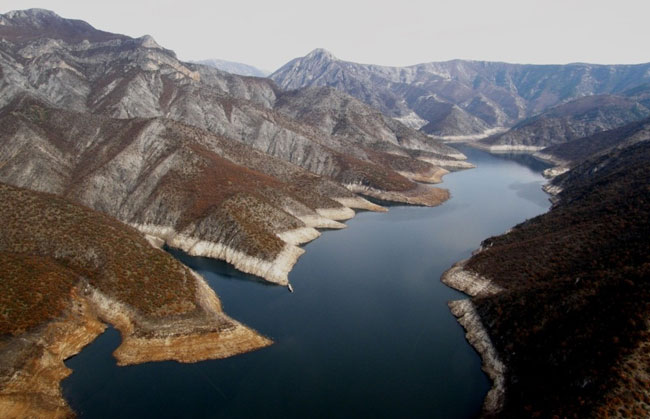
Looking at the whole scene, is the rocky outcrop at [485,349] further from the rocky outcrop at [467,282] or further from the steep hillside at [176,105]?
the steep hillside at [176,105]

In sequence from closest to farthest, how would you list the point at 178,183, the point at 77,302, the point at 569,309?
the point at 569,309, the point at 77,302, the point at 178,183

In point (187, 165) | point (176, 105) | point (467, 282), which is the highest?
point (176, 105)

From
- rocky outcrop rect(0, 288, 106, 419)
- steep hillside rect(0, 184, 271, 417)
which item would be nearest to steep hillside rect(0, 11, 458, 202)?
steep hillside rect(0, 184, 271, 417)

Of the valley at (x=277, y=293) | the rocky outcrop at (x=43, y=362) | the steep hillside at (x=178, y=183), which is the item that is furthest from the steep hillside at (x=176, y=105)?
the rocky outcrop at (x=43, y=362)

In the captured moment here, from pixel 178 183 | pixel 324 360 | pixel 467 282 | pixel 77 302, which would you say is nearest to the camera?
pixel 324 360

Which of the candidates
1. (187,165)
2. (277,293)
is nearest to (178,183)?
(187,165)

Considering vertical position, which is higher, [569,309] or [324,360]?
[569,309]

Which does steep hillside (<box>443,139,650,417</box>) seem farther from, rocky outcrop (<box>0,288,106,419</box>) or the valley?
rocky outcrop (<box>0,288,106,419</box>)

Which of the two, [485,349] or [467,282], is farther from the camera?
[467,282]

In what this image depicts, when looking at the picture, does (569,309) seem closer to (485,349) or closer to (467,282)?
(485,349)
